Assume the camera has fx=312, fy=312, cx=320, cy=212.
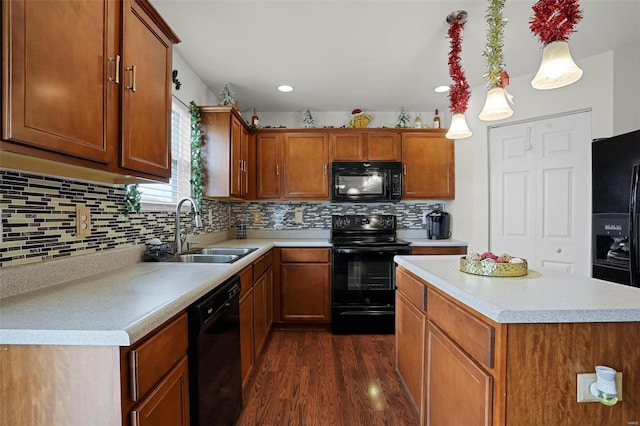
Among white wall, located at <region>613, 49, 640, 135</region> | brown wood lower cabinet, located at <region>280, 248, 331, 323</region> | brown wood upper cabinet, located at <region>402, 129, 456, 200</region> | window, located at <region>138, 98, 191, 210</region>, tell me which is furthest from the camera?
brown wood upper cabinet, located at <region>402, 129, 456, 200</region>

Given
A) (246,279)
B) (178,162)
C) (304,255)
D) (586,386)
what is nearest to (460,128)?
(586,386)

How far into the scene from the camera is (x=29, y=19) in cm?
83

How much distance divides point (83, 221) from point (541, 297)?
1.87m

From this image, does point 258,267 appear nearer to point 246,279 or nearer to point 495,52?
point 246,279

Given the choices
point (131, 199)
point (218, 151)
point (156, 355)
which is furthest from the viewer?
point (218, 151)

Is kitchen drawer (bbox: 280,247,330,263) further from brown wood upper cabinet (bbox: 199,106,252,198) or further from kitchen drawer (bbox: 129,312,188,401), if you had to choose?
kitchen drawer (bbox: 129,312,188,401)

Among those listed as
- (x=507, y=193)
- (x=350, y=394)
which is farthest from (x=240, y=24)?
(x=507, y=193)

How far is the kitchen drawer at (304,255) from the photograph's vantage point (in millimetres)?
3145

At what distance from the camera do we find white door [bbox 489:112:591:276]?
8.57ft

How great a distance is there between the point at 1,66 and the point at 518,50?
3.01m

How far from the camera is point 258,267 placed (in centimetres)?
242

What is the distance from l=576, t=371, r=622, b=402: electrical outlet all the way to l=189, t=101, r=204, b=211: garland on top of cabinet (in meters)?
2.55

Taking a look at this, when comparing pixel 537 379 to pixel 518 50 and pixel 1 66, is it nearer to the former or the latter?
pixel 1 66

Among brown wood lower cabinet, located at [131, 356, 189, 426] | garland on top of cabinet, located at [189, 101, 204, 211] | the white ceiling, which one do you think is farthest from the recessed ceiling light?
brown wood lower cabinet, located at [131, 356, 189, 426]
